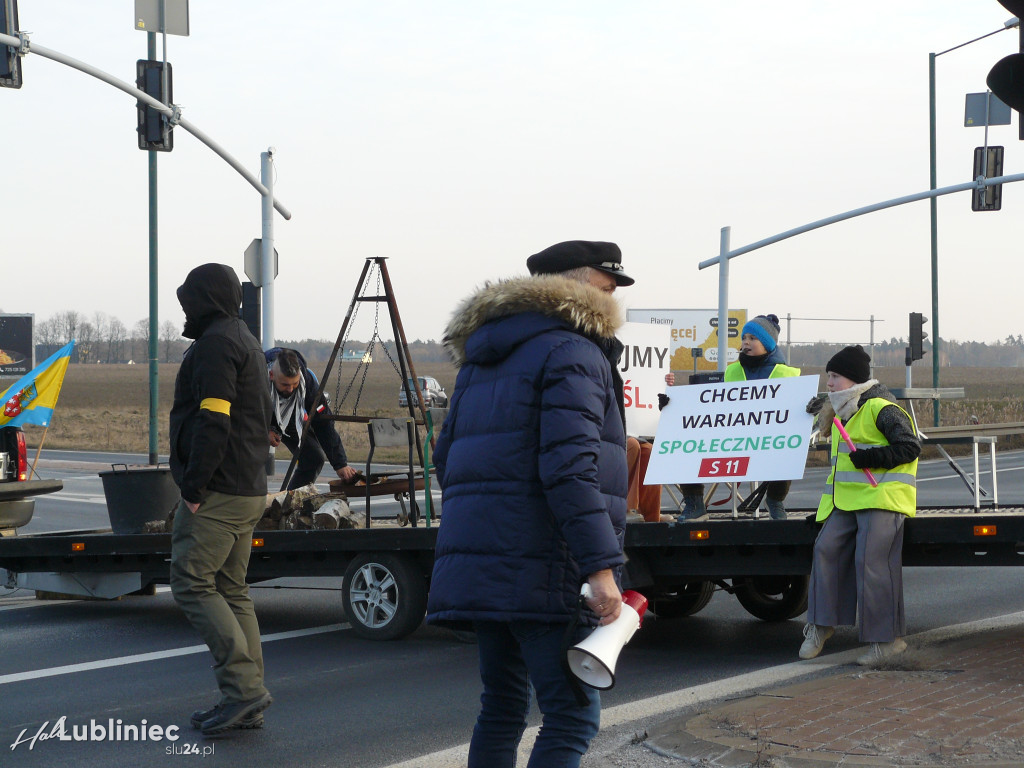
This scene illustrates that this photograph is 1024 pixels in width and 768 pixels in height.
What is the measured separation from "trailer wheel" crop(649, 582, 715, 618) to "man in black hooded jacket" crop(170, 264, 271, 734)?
4044 millimetres

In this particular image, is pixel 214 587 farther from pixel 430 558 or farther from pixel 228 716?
pixel 430 558

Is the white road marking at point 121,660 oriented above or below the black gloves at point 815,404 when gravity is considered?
below

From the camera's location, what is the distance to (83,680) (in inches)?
282

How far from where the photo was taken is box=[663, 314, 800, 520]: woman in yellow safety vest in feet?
27.9

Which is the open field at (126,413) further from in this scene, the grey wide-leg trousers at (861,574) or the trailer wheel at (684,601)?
the grey wide-leg trousers at (861,574)

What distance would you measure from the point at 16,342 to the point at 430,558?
43.2 meters

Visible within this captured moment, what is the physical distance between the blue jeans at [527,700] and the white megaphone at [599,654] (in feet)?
0.15

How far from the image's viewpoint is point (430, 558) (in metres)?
8.10

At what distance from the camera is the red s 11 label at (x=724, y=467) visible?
25.7ft

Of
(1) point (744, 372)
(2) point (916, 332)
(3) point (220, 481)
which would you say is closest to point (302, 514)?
(3) point (220, 481)

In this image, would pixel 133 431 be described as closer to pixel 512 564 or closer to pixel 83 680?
pixel 83 680

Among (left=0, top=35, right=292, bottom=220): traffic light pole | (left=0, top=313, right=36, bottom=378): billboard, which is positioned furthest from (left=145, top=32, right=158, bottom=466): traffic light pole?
(left=0, top=313, right=36, bottom=378): billboard

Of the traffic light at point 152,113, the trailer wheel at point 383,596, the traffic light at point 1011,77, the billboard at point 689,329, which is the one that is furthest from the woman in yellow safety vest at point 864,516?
the billboard at point 689,329

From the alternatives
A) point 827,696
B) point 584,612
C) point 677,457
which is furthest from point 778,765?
point 677,457
